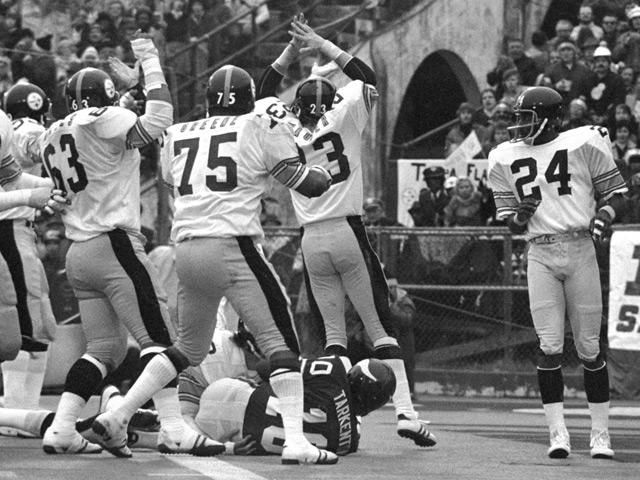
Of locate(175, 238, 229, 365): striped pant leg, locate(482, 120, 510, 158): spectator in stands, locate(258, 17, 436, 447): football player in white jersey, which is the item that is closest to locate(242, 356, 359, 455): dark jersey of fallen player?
locate(175, 238, 229, 365): striped pant leg

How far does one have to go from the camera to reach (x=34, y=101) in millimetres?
11008

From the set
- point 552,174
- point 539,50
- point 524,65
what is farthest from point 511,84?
point 552,174

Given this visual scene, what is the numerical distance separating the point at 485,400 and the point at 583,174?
6.06 m

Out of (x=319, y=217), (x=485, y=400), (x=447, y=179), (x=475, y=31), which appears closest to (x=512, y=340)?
(x=485, y=400)

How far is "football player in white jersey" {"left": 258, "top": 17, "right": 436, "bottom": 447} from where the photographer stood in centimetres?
1056

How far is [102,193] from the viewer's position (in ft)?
30.8

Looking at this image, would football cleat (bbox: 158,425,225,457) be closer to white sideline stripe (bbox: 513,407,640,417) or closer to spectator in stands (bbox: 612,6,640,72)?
white sideline stripe (bbox: 513,407,640,417)

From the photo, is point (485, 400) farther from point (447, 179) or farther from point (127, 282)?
point (127, 282)

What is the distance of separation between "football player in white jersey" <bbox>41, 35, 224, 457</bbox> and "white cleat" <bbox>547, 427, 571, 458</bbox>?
6.47ft

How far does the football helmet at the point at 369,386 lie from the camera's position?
9578mm

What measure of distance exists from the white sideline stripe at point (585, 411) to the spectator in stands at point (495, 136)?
3691mm

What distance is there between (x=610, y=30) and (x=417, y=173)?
3.54 metres

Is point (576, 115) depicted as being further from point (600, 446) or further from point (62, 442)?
point (62, 442)

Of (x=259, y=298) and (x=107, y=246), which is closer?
(x=259, y=298)
